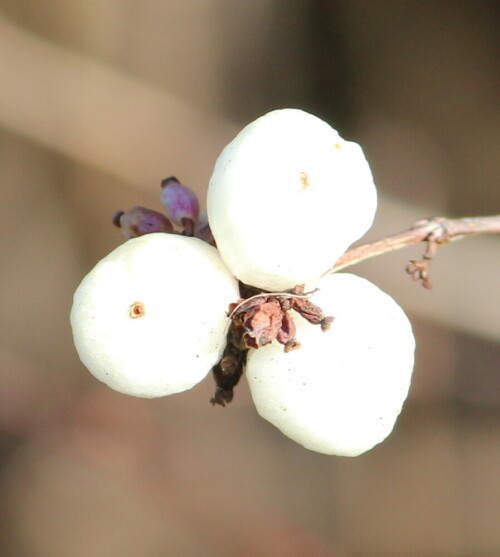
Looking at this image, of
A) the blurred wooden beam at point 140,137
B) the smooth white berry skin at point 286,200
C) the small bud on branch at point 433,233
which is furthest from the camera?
the blurred wooden beam at point 140,137

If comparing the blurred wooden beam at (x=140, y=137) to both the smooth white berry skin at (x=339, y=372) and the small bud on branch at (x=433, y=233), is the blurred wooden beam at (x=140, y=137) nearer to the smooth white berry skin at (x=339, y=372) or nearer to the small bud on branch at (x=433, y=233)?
the small bud on branch at (x=433, y=233)

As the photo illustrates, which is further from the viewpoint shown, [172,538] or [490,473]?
[490,473]

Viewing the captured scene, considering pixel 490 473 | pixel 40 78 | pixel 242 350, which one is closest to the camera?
pixel 242 350

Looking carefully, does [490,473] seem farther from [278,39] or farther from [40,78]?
[40,78]

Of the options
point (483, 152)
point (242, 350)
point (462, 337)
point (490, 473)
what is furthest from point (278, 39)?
point (242, 350)

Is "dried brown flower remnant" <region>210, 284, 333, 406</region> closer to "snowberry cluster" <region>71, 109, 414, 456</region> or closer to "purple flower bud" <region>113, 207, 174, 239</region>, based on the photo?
"snowberry cluster" <region>71, 109, 414, 456</region>

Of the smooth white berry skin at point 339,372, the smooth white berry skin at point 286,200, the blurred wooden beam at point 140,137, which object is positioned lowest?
the smooth white berry skin at point 339,372

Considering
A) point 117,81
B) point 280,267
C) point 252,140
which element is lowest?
point 280,267

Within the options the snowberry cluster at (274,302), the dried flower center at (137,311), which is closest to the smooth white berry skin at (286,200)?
the snowberry cluster at (274,302)
